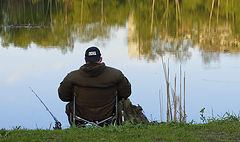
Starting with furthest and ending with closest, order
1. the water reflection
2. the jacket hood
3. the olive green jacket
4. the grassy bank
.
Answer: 1. the water reflection
2. the olive green jacket
3. the jacket hood
4. the grassy bank

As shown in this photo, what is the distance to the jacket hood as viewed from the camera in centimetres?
520

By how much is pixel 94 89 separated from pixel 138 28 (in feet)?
64.8

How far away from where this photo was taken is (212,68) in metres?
16.8

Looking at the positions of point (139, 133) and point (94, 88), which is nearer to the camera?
point (139, 133)

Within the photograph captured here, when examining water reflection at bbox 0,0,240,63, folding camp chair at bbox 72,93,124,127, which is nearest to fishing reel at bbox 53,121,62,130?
folding camp chair at bbox 72,93,124,127

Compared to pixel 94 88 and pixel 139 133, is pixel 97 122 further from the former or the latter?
pixel 139 133

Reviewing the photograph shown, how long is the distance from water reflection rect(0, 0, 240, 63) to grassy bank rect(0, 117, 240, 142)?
10.5m

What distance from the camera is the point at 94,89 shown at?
5379 mm

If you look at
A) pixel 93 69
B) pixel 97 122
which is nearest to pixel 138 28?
pixel 97 122

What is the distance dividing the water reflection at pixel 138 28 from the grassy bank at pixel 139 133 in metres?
10.5

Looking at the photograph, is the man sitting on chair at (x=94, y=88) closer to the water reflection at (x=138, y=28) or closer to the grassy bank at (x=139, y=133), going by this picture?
the grassy bank at (x=139, y=133)

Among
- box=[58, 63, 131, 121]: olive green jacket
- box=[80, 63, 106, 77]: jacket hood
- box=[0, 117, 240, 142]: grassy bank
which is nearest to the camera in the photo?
box=[0, 117, 240, 142]: grassy bank

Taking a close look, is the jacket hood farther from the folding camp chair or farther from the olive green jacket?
the folding camp chair

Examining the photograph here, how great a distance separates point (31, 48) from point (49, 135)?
17088 mm
